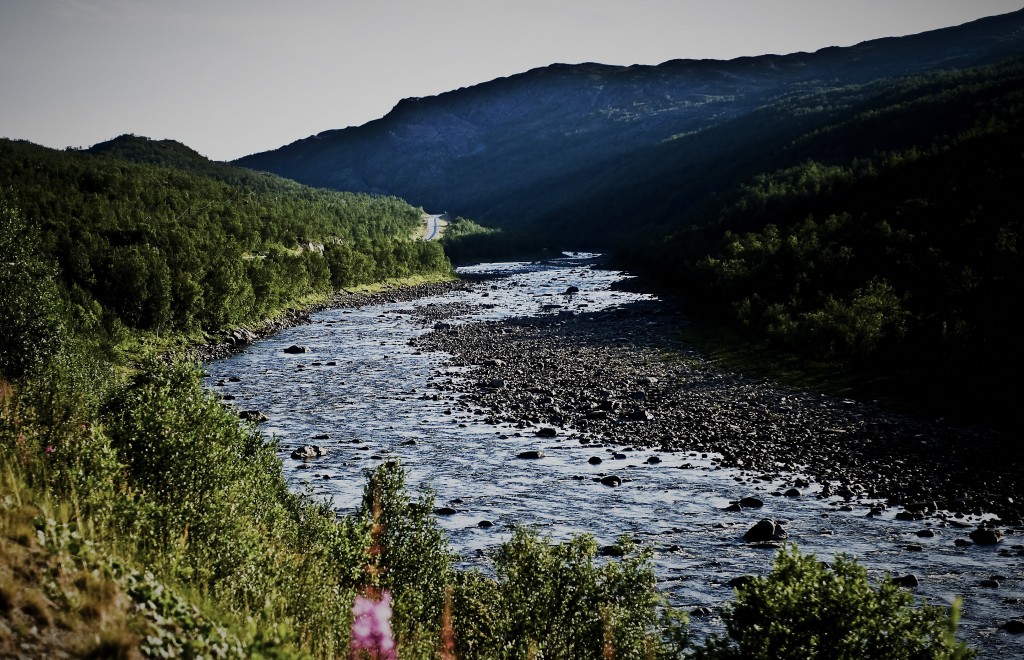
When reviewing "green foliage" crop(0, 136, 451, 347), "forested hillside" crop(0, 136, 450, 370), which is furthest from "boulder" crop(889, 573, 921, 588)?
"forested hillside" crop(0, 136, 450, 370)

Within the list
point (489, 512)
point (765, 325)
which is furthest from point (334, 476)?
point (765, 325)

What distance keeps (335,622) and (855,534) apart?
2426cm

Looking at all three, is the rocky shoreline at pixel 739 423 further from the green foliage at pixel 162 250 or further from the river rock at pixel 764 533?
the green foliage at pixel 162 250

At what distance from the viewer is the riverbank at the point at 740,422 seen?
32625 mm

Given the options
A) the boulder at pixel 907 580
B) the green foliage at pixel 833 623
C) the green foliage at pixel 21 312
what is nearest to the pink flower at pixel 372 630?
the green foliage at pixel 833 623

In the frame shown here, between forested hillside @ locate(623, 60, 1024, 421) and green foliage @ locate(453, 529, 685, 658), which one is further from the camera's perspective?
forested hillside @ locate(623, 60, 1024, 421)

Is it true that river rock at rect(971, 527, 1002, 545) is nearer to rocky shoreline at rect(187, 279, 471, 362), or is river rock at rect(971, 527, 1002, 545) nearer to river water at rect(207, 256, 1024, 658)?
river water at rect(207, 256, 1024, 658)

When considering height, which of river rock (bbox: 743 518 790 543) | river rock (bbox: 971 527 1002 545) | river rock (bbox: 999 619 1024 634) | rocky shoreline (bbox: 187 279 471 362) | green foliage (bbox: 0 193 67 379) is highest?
green foliage (bbox: 0 193 67 379)

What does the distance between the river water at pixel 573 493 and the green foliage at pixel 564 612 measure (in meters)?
7.16

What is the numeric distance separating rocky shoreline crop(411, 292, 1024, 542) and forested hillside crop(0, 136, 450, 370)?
32683 mm

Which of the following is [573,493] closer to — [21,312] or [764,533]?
[764,533]

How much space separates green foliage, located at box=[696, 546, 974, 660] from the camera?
43.2 feet

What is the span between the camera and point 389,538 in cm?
1892

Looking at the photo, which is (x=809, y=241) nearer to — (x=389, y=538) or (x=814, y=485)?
(x=814, y=485)
